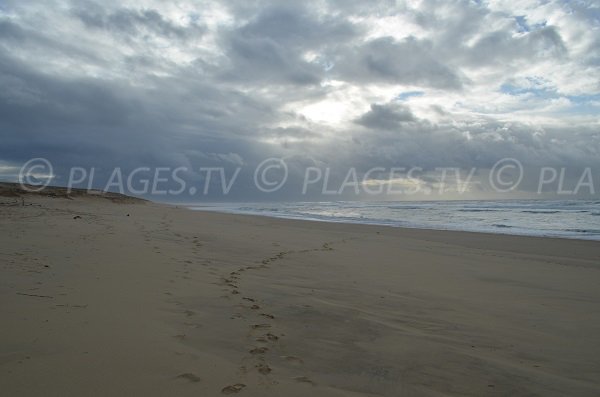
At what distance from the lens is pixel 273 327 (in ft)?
13.6

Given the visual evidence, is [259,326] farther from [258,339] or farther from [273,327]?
[258,339]

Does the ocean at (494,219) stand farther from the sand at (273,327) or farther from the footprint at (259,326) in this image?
the footprint at (259,326)

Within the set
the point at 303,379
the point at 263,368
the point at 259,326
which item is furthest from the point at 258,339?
the point at 303,379

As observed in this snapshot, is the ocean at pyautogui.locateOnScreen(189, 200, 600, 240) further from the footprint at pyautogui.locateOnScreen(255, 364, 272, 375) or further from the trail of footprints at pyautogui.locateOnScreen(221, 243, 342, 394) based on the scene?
the footprint at pyautogui.locateOnScreen(255, 364, 272, 375)

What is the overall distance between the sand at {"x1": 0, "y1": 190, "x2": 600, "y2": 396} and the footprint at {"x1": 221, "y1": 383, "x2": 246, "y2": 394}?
0.09 feet

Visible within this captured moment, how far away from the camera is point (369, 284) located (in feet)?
22.2

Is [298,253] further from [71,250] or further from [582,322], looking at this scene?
[582,322]

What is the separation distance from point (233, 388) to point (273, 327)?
1.43 meters

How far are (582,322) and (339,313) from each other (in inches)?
133

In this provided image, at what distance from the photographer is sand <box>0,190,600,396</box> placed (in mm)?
2834

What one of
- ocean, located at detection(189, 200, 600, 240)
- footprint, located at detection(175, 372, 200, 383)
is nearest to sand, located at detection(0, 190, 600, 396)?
footprint, located at detection(175, 372, 200, 383)

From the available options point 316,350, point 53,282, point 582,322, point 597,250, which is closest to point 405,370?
point 316,350

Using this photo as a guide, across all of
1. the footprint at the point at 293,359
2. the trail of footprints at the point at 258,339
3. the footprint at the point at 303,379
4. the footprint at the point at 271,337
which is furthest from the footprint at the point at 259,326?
the footprint at the point at 303,379

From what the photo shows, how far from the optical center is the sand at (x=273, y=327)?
9.30 ft
